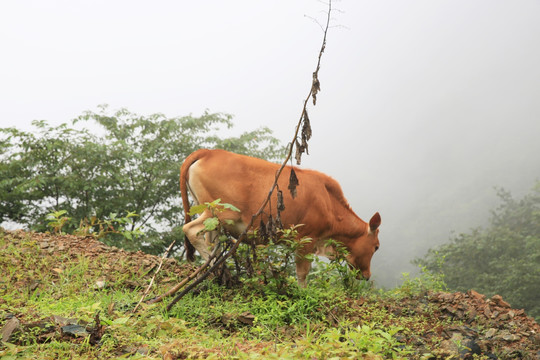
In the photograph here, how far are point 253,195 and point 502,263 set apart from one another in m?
28.3

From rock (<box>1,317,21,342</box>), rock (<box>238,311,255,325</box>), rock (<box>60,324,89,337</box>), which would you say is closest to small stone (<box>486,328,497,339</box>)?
rock (<box>238,311,255,325</box>)

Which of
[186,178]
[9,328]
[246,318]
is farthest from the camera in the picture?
[186,178]

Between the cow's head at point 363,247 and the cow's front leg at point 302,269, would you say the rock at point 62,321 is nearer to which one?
the cow's front leg at point 302,269

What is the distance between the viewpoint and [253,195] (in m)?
5.87

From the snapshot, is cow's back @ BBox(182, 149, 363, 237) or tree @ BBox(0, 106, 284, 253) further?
tree @ BBox(0, 106, 284, 253)

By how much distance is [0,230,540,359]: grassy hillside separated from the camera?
2.93 meters

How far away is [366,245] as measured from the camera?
685cm

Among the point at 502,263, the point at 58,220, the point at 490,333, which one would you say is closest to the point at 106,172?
the point at 58,220

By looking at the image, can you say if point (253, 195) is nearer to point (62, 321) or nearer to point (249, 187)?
point (249, 187)

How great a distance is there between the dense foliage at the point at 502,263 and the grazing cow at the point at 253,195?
764 inches

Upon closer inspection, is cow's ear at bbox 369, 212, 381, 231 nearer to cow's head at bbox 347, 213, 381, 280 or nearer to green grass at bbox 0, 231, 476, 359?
cow's head at bbox 347, 213, 381, 280

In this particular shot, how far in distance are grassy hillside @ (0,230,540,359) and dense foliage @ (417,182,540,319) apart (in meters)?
19.9

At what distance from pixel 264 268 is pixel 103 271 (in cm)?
197

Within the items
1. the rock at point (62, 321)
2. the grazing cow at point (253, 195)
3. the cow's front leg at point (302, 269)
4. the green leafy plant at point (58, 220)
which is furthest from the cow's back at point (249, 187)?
the rock at point (62, 321)
